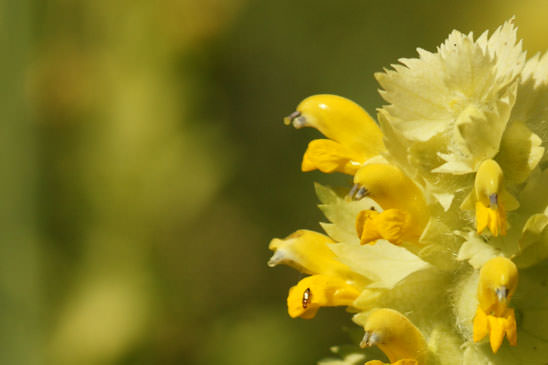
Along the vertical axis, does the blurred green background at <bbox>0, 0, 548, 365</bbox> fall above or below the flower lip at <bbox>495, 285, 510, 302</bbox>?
above

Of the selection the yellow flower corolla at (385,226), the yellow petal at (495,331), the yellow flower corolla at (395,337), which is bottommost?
the yellow petal at (495,331)

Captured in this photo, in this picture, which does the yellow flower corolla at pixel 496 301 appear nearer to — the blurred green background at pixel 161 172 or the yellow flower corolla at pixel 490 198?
the yellow flower corolla at pixel 490 198

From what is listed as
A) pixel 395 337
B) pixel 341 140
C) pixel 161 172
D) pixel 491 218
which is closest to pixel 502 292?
pixel 491 218

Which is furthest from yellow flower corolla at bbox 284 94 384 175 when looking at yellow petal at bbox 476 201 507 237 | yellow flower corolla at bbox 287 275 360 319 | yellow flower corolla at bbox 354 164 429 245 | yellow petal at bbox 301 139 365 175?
yellow petal at bbox 476 201 507 237

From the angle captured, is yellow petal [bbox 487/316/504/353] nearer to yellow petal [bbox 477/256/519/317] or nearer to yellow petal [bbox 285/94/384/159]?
yellow petal [bbox 477/256/519/317]

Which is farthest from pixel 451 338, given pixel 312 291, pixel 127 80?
pixel 127 80

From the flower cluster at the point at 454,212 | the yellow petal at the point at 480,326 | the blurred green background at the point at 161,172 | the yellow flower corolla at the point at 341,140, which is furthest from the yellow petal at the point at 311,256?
the blurred green background at the point at 161,172
